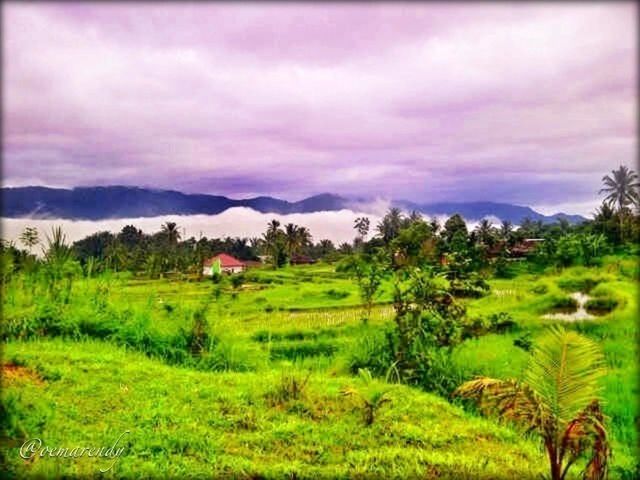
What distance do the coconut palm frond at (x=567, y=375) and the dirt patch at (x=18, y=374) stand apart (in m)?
4.16

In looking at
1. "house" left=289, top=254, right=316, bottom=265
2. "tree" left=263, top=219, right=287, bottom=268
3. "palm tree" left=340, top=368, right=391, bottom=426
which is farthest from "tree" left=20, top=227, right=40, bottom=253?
"house" left=289, top=254, right=316, bottom=265

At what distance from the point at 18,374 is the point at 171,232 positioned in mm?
61625

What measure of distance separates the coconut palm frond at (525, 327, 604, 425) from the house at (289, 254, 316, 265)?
195 ft

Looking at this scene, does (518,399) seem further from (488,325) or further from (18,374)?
(488,325)

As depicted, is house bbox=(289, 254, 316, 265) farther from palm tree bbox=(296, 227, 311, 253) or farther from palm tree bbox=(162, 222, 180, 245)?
palm tree bbox=(162, 222, 180, 245)

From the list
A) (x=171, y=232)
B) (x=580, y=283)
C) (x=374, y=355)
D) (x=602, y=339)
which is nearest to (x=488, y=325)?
(x=602, y=339)

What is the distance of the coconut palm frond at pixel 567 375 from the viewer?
353cm

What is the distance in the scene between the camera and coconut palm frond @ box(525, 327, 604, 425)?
139 inches

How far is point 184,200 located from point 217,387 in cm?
5903

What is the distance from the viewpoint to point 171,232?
6475 centimetres

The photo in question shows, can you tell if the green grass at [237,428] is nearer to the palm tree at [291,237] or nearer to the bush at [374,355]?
the bush at [374,355]

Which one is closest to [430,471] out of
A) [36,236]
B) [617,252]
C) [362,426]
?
[362,426]

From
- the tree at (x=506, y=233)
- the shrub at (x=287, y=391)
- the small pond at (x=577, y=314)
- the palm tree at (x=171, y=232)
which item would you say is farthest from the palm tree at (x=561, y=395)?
the palm tree at (x=171, y=232)

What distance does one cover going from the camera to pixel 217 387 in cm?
525
